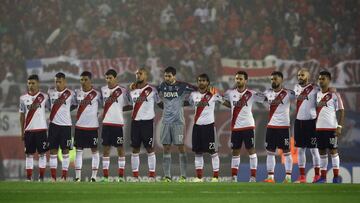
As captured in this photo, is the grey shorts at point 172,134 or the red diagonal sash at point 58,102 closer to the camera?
the grey shorts at point 172,134

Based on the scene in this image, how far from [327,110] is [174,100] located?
249 centimetres

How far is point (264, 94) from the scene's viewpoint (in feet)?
49.3

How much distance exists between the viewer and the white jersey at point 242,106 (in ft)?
48.9

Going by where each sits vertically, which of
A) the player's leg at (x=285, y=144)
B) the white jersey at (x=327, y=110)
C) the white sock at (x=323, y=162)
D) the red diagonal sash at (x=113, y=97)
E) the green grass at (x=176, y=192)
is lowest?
the green grass at (x=176, y=192)

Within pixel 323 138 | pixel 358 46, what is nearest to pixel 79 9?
pixel 358 46

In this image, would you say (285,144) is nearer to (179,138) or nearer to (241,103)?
(241,103)

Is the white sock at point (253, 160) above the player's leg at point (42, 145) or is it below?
below

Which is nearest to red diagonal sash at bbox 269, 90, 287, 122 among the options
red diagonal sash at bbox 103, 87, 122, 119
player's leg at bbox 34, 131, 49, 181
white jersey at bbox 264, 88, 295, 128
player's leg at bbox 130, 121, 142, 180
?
white jersey at bbox 264, 88, 295, 128

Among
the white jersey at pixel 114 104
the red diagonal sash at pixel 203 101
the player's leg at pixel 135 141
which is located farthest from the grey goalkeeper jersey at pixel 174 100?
the white jersey at pixel 114 104

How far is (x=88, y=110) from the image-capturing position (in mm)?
15242

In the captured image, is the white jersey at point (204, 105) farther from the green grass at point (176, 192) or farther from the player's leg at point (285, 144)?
the green grass at point (176, 192)

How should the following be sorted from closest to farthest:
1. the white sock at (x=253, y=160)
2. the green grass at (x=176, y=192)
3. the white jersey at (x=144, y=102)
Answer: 1. the green grass at (x=176, y=192)
2. the white sock at (x=253, y=160)
3. the white jersey at (x=144, y=102)

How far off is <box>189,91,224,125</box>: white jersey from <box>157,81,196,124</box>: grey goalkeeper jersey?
6.0 inches

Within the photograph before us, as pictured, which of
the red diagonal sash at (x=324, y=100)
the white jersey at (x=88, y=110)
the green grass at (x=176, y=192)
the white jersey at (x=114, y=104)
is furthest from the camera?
the white jersey at (x=88, y=110)
